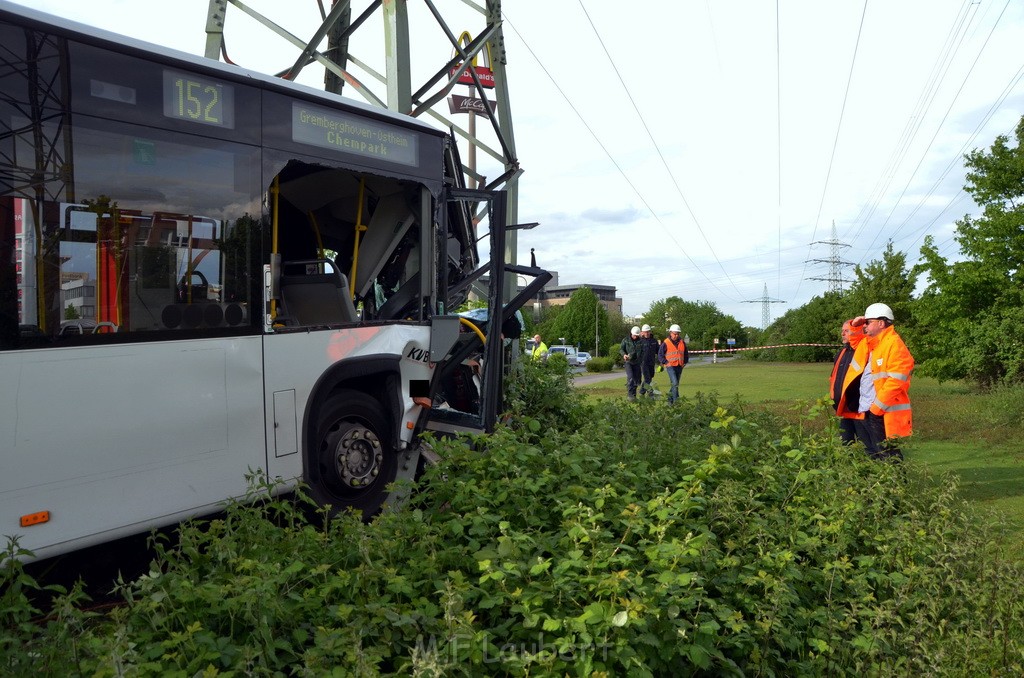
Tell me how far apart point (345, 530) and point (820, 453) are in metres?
4.04

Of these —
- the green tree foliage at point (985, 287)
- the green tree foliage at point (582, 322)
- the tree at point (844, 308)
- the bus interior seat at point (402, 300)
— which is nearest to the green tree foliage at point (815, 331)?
the tree at point (844, 308)

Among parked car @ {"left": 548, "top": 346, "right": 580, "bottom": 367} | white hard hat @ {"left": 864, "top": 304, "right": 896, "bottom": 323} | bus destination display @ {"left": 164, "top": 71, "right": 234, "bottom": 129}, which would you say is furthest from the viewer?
parked car @ {"left": 548, "top": 346, "right": 580, "bottom": 367}

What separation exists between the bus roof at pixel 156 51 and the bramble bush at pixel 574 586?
2944mm

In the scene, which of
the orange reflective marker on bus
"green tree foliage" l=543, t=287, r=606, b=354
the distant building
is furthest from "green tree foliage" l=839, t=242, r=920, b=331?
the distant building

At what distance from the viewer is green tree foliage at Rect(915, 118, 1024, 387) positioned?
697 inches

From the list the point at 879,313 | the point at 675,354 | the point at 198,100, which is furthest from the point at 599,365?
the point at 198,100

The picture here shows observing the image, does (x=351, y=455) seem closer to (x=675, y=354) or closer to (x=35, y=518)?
(x=35, y=518)

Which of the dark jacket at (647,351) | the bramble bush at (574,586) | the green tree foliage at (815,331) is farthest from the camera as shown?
the green tree foliage at (815,331)

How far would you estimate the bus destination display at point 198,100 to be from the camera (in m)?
5.28

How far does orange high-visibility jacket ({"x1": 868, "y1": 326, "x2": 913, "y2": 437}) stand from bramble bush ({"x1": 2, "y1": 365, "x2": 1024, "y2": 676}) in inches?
84.8

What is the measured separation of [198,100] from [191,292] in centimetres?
132

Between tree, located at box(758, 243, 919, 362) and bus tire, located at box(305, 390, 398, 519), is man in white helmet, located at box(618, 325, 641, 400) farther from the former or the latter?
bus tire, located at box(305, 390, 398, 519)

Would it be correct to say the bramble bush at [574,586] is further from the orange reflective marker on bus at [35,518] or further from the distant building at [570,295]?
the distant building at [570,295]

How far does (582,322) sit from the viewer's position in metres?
104
